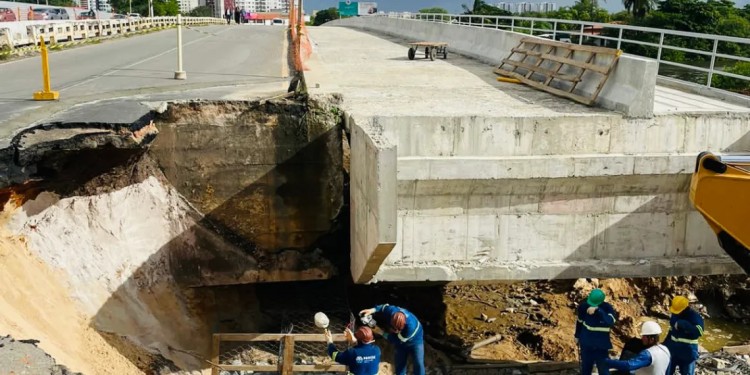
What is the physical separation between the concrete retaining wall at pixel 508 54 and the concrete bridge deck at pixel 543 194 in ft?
0.95

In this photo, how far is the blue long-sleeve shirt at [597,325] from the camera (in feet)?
26.0

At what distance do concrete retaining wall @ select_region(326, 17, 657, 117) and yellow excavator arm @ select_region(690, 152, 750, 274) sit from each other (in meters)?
1.12

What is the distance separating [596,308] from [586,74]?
14.1 ft

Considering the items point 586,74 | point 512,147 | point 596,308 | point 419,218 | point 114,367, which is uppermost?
point 586,74

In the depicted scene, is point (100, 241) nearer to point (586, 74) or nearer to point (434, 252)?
point (434, 252)

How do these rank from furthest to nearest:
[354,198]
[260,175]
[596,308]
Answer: [260,175] < [354,198] < [596,308]

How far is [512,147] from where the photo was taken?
A: 27.4 feet

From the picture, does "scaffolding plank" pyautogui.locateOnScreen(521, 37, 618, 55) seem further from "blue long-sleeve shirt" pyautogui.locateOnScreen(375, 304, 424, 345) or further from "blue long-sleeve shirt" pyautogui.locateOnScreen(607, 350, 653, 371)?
"blue long-sleeve shirt" pyautogui.locateOnScreen(375, 304, 424, 345)

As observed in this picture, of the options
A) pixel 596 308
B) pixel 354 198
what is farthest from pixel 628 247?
pixel 354 198

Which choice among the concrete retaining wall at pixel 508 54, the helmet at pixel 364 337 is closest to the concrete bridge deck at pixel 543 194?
the concrete retaining wall at pixel 508 54

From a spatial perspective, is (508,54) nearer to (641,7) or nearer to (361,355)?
(361,355)

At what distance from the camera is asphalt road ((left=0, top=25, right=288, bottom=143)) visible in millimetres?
10031

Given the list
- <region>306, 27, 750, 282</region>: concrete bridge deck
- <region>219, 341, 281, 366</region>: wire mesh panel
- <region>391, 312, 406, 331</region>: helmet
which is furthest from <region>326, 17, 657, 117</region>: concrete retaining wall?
<region>219, 341, 281, 366</region>: wire mesh panel

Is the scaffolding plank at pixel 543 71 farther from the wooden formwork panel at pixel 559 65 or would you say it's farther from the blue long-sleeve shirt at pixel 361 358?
the blue long-sleeve shirt at pixel 361 358
